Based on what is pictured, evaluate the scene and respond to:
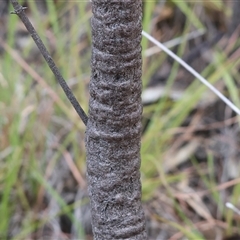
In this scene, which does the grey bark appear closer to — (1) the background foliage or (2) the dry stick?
(2) the dry stick

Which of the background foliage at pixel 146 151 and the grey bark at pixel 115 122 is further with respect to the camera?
the background foliage at pixel 146 151

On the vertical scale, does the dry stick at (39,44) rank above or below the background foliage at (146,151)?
above

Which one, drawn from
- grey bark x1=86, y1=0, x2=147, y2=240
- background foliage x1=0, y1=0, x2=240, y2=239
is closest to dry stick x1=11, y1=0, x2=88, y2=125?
grey bark x1=86, y1=0, x2=147, y2=240

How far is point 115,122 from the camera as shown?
587 mm

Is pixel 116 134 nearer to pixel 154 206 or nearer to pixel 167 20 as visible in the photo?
pixel 154 206

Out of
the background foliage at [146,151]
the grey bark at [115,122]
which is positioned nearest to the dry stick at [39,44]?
the grey bark at [115,122]

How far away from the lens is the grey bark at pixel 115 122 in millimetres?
540

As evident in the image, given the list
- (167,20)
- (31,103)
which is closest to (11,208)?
(31,103)

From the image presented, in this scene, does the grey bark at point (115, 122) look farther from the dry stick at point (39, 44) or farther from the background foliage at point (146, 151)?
the background foliage at point (146, 151)

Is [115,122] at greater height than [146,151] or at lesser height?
greater

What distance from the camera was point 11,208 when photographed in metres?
1.27

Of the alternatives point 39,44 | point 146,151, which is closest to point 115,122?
point 39,44

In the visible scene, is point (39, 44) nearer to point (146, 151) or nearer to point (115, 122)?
point (115, 122)

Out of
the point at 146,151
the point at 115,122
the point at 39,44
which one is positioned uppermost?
the point at 39,44
